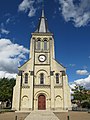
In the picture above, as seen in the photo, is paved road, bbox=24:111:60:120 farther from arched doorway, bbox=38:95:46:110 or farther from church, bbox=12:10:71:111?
arched doorway, bbox=38:95:46:110

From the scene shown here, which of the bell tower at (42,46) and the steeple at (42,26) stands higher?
the steeple at (42,26)

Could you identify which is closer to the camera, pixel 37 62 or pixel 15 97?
pixel 15 97

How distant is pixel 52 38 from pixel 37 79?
1110cm

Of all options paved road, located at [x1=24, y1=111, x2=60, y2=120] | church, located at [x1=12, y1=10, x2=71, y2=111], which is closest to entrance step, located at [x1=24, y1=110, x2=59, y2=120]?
paved road, located at [x1=24, y1=111, x2=60, y2=120]

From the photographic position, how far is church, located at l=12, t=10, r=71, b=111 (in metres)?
34.0

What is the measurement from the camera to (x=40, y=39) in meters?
40.1

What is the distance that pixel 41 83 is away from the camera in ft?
118

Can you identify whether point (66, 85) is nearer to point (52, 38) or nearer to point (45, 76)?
point (45, 76)

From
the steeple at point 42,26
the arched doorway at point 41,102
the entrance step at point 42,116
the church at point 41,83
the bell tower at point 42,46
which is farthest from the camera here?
the steeple at point 42,26

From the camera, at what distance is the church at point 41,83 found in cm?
3403

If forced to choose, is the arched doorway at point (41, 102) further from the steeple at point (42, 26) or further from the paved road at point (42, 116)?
the steeple at point (42, 26)

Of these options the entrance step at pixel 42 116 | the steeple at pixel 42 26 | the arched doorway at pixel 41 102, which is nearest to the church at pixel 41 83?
the arched doorway at pixel 41 102

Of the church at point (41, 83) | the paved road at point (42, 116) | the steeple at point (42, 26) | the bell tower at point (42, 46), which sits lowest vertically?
the paved road at point (42, 116)

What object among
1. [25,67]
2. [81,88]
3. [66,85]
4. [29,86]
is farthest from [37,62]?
[81,88]
